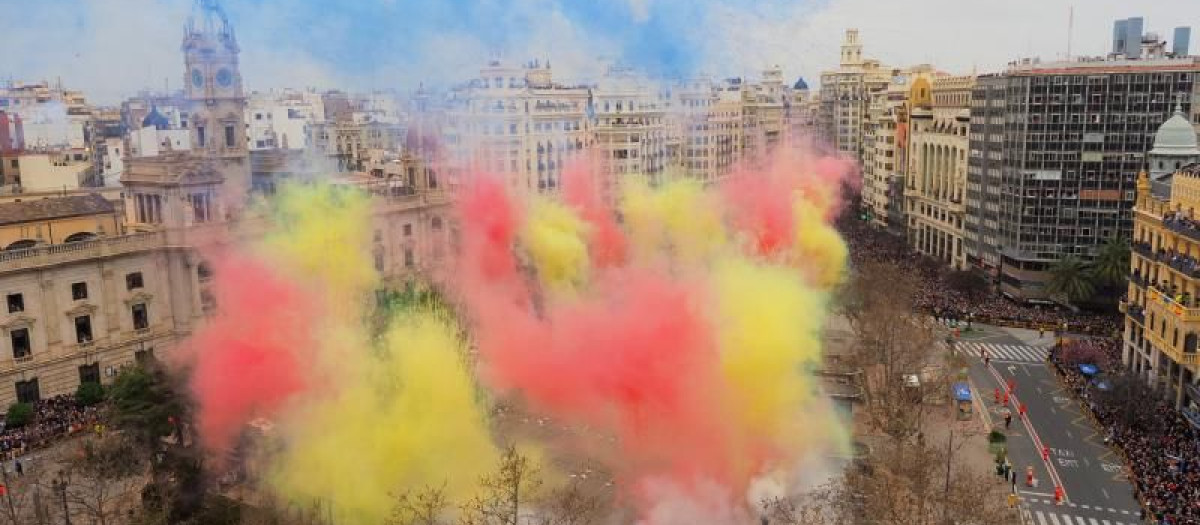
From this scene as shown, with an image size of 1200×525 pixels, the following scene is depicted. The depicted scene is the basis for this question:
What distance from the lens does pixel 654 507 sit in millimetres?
29375

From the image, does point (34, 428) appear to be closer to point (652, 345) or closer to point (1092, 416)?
point (652, 345)

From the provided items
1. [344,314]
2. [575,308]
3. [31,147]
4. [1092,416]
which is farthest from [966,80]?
[31,147]

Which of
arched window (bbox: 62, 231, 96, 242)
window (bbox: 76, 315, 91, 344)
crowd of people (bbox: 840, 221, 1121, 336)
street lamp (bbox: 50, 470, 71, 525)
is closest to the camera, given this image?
street lamp (bbox: 50, 470, 71, 525)

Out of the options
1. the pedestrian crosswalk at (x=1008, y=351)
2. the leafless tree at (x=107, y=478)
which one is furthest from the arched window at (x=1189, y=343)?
the leafless tree at (x=107, y=478)

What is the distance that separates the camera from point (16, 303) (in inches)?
1763

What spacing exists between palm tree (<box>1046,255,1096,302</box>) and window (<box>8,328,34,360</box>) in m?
53.4

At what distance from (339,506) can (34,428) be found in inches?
792

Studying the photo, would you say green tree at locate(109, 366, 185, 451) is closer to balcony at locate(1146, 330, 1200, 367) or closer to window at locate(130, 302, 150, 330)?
window at locate(130, 302, 150, 330)

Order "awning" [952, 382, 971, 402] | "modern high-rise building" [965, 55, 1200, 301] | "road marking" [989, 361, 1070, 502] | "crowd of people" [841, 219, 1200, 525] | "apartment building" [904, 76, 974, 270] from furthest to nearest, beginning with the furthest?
"apartment building" [904, 76, 974, 270], "modern high-rise building" [965, 55, 1200, 301], "awning" [952, 382, 971, 402], "road marking" [989, 361, 1070, 502], "crowd of people" [841, 219, 1200, 525]

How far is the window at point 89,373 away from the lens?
46.9m

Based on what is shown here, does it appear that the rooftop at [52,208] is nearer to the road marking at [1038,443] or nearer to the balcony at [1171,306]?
the road marking at [1038,443]

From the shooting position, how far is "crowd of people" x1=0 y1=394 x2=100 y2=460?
3906cm

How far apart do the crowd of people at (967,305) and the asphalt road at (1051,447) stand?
4131mm

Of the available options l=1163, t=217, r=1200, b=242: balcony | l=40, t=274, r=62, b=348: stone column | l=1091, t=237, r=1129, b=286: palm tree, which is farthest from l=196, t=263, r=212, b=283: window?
l=1091, t=237, r=1129, b=286: palm tree
